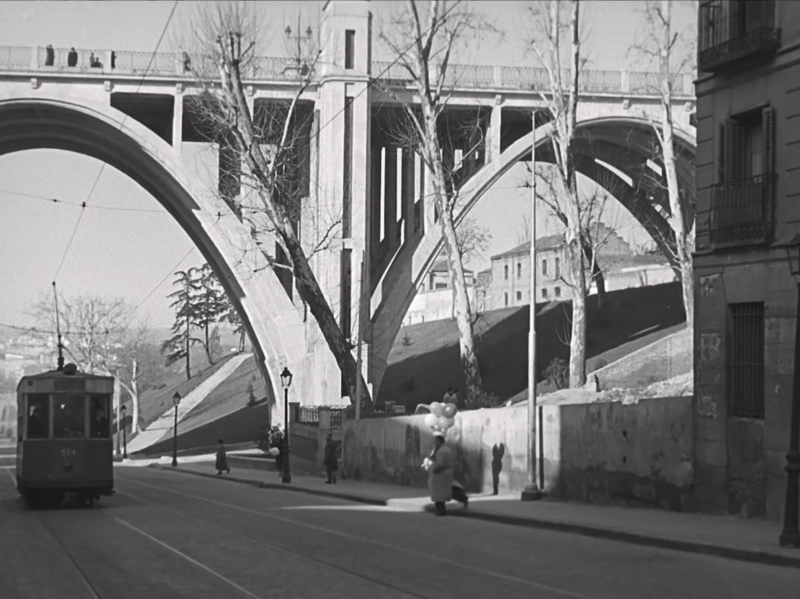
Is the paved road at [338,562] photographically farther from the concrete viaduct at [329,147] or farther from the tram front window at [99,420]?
the concrete viaduct at [329,147]

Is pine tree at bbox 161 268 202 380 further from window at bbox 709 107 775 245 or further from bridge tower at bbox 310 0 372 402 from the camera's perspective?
window at bbox 709 107 775 245

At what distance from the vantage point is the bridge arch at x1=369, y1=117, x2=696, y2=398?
48.4m

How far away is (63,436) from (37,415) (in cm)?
63

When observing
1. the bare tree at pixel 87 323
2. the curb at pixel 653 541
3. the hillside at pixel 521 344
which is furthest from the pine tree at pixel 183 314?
the curb at pixel 653 541

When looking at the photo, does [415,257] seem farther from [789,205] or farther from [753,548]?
[753,548]

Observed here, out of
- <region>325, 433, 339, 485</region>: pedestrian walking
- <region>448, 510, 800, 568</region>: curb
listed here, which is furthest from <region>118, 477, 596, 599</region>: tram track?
<region>325, 433, 339, 485</region>: pedestrian walking

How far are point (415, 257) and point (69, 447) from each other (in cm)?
2664

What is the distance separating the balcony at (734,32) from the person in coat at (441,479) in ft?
25.8

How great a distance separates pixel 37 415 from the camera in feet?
75.4

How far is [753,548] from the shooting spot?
1387 centimetres

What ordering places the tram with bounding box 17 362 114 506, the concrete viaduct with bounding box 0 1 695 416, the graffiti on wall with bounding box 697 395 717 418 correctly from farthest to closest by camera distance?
the concrete viaduct with bounding box 0 1 695 416 < the tram with bounding box 17 362 114 506 < the graffiti on wall with bounding box 697 395 717 418

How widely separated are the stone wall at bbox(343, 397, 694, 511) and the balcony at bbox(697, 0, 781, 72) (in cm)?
548

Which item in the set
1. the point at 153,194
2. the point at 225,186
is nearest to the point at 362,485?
the point at 225,186

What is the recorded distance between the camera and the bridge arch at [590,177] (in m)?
48.4
